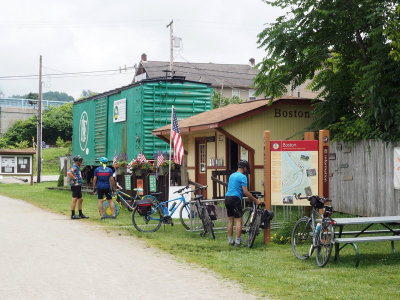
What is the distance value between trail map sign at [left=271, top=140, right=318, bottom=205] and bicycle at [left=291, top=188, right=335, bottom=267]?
1016mm

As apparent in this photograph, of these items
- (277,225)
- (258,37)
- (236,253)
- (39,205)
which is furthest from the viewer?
(39,205)

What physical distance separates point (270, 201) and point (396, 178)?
4028mm

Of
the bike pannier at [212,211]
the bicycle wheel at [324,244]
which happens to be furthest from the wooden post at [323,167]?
the bike pannier at [212,211]

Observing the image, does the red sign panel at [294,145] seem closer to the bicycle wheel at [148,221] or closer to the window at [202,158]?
the bicycle wheel at [148,221]

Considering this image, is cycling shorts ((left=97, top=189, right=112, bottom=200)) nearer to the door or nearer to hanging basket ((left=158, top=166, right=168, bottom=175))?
hanging basket ((left=158, top=166, right=168, bottom=175))

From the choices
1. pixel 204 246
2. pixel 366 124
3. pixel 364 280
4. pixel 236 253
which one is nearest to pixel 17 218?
pixel 204 246

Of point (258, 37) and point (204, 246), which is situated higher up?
point (258, 37)

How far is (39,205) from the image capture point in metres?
22.4

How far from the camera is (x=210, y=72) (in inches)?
2940

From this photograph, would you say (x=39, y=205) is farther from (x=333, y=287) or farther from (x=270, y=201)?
(x=333, y=287)

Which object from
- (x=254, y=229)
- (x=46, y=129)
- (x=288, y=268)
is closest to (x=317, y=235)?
(x=288, y=268)

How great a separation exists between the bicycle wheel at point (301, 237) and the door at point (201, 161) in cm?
1181

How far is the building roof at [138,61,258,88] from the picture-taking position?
2763 inches

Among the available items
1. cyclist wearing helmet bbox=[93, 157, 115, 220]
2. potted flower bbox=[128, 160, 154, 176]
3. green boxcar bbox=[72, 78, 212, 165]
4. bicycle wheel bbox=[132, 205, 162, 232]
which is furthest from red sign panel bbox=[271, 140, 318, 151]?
green boxcar bbox=[72, 78, 212, 165]
